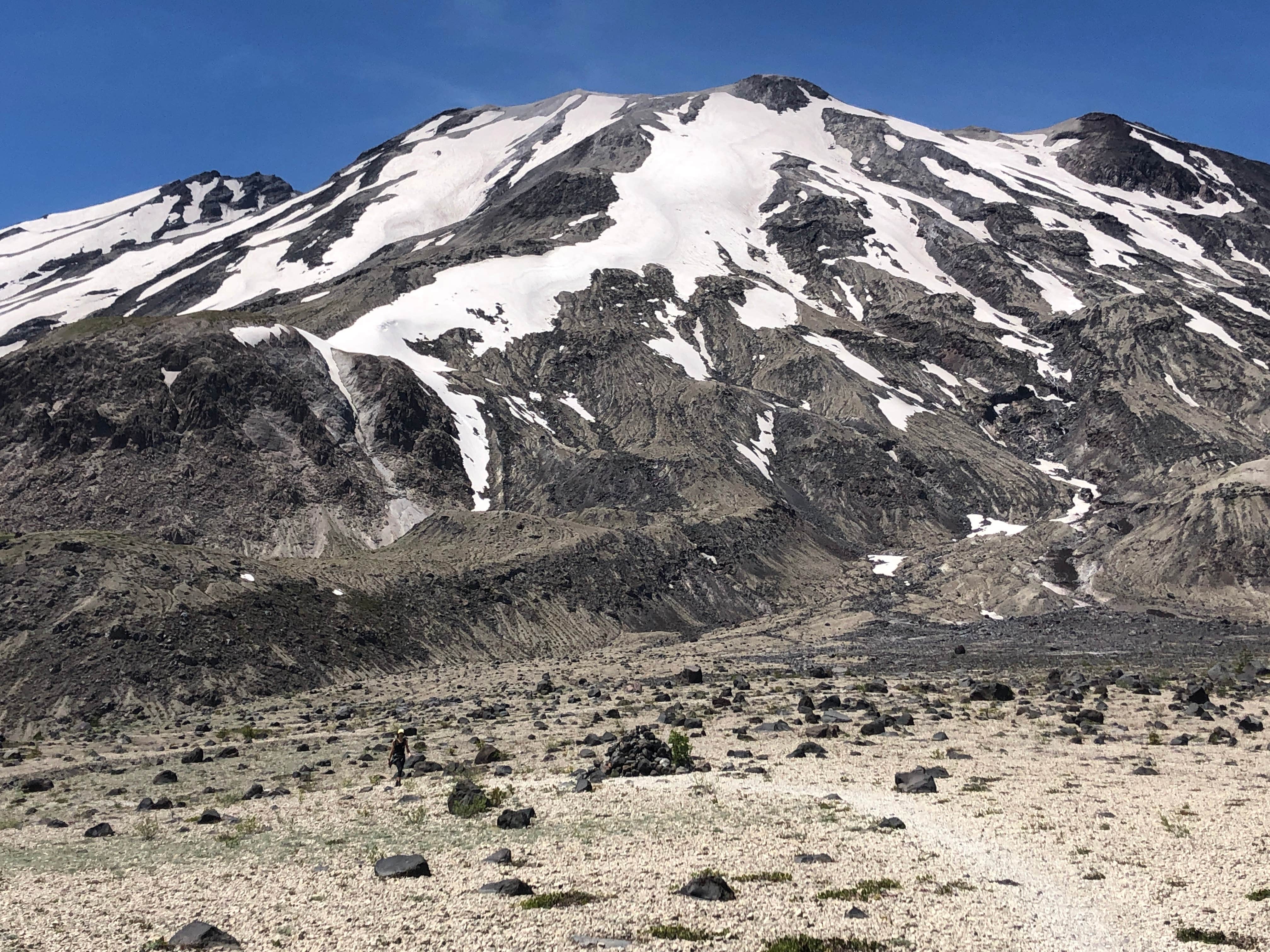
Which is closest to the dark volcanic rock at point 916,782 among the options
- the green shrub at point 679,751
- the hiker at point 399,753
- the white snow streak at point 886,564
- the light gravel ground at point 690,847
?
the light gravel ground at point 690,847

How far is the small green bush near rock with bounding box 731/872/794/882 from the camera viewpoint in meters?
16.5

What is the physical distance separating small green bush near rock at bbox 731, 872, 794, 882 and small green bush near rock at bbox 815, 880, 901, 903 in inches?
35.6

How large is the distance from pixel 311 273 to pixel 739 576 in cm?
13324

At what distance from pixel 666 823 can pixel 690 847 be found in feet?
6.77

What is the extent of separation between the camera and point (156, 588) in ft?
172

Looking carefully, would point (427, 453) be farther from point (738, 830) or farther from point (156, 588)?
point (738, 830)

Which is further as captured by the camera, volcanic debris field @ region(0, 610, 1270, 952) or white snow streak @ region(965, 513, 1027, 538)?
white snow streak @ region(965, 513, 1027, 538)

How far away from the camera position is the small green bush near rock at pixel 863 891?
15492mm

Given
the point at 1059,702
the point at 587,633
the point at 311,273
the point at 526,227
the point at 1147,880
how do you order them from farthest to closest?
1. the point at 311,273
2. the point at 526,227
3. the point at 587,633
4. the point at 1059,702
5. the point at 1147,880

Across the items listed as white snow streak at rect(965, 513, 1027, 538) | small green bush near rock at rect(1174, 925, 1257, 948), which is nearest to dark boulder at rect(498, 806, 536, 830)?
small green bush near rock at rect(1174, 925, 1257, 948)

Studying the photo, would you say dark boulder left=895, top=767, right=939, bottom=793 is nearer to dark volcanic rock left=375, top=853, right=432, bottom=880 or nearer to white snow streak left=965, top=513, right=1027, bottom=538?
dark volcanic rock left=375, top=853, right=432, bottom=880

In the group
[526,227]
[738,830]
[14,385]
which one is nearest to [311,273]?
[526,227]

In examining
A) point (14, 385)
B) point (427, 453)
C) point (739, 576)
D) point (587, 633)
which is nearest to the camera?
point (587, 633)

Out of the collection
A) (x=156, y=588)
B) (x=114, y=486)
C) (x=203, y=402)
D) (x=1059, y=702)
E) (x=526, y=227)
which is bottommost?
(x=1059, y=702)
